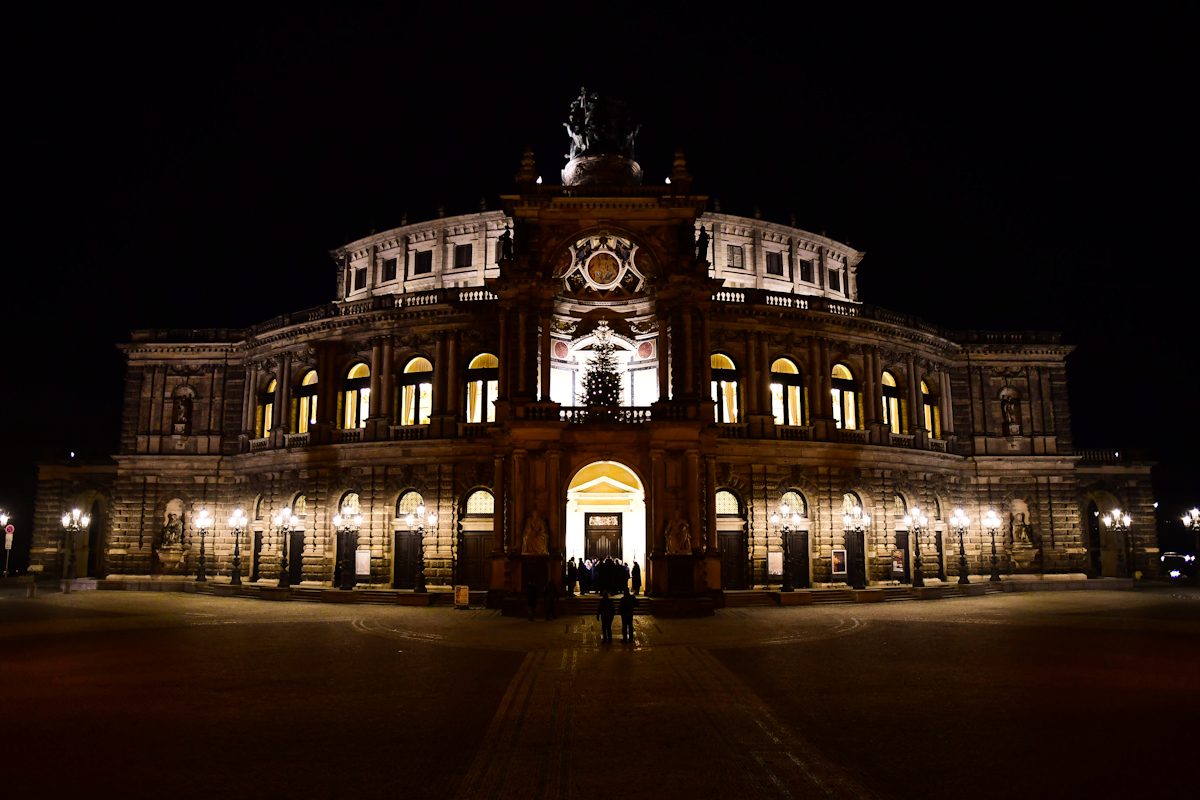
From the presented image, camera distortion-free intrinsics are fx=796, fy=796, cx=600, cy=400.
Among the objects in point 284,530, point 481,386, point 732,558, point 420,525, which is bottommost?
point 732,558

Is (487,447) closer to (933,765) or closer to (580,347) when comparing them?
(580,347)

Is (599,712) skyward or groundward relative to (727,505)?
groundward

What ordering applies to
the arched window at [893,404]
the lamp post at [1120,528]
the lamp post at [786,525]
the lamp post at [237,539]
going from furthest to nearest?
1. the lamp post at [1120,528]
2. the arched window at [893,404]
3. the lamp post at [237,539]
4. the lamp post at [786,525]

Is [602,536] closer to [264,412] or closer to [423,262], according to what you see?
[264,412]

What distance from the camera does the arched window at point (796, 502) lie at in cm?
4175

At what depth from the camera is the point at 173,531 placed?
156 ft

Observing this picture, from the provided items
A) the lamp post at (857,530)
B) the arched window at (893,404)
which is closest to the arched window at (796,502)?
the lamp post at (857,530)

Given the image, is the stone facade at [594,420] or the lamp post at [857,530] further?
the lamp post at [857,530]

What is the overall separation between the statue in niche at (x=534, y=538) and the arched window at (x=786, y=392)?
15.9 meters

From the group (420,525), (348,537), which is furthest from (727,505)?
(348,537)

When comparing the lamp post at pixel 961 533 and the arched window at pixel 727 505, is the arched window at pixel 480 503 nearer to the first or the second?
the arched window at pixel 727 505

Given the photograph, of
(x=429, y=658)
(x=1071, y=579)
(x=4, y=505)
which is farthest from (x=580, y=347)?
(x=4, y=505)

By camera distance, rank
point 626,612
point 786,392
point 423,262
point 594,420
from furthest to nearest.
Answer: point 423,262, point 786,392, point 594,420, point 626,612

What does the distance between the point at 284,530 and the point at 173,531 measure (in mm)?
8546
